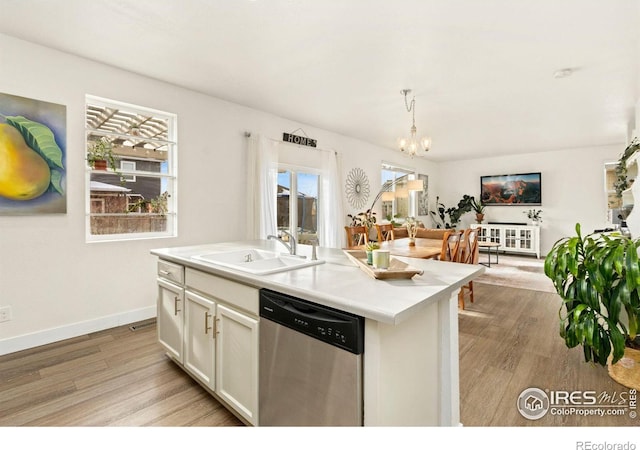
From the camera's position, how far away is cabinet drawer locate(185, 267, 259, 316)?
1521mm

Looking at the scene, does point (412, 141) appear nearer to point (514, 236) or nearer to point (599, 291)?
point (599, 291)

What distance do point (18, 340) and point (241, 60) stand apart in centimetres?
300

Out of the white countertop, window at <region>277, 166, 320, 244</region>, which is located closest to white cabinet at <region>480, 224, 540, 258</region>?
window at <region>277, 166, 320, 244</region>

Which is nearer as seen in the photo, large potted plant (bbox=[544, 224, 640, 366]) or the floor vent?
large potted plant (bbox=[544, 224, 640, 366])

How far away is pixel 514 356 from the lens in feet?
8.03

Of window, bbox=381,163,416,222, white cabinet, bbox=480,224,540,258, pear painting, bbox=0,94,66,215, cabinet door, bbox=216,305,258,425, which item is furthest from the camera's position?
white cabinet, bbox=480,224,540,258

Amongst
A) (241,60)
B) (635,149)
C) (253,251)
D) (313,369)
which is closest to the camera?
(313,369)

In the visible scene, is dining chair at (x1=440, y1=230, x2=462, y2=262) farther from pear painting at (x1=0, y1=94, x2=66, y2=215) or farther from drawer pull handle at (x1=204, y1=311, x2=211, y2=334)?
pear painting at (x1=0, y1=94, x2=66, y2=215)

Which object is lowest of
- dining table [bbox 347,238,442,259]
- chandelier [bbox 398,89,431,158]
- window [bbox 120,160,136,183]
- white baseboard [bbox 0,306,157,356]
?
white baseboard [bbox 0,306,157,356]

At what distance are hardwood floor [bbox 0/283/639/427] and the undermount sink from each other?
0.82 metres

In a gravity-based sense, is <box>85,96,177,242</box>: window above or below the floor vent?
above
